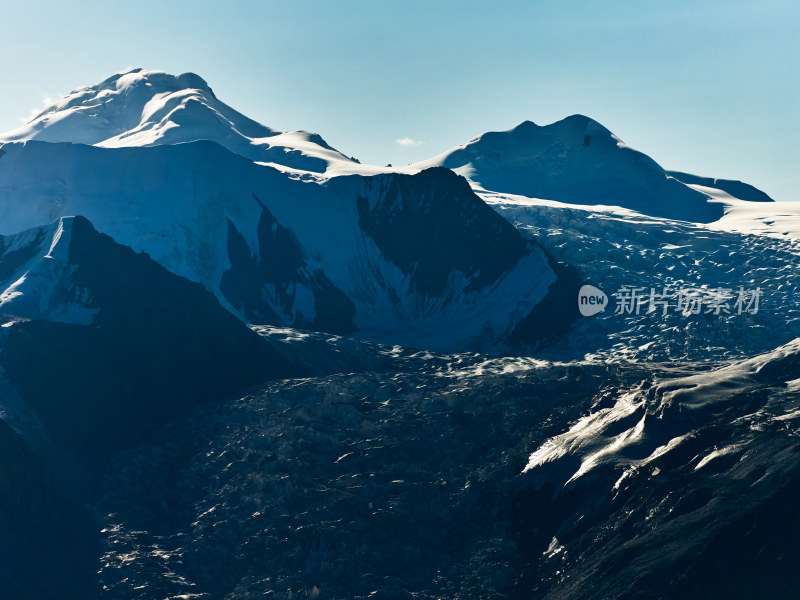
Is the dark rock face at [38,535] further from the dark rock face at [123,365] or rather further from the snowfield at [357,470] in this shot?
the dark rock face at [123,365]

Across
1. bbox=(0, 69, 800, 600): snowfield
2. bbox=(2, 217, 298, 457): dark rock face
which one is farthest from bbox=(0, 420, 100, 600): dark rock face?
bbox=(2, 217, 298, 457): dark rock face

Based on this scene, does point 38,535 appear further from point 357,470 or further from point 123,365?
point 123,365

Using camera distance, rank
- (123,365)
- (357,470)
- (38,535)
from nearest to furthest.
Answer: (38,535), (357,470), (123,365)

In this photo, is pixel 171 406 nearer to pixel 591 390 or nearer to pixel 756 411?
pixel 591 390

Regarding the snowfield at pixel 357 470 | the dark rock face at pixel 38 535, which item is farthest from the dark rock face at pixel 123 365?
the dark rock face at pixel 38 535

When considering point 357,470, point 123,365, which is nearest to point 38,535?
point 357,470

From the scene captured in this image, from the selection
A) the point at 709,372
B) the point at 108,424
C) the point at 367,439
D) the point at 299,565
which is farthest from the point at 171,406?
the point at 709,372

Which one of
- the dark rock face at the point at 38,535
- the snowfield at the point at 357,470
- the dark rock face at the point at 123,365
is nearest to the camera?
the dark rock face at the point at 38,535

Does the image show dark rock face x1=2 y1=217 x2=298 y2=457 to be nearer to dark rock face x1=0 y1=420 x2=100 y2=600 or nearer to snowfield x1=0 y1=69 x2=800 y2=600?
snowfield x1=0 y1=69 x2=800 y2=600
